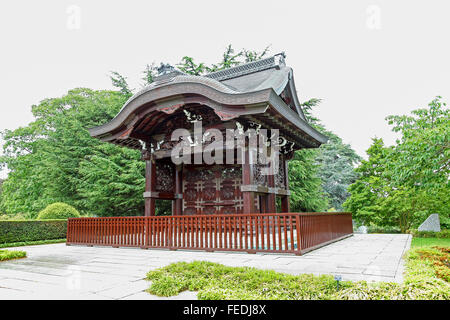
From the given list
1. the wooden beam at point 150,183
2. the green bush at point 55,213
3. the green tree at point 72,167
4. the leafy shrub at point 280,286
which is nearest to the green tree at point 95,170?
the green tree at point 72,167

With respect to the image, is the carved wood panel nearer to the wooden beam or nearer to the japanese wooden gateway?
the japanese wooden gateway

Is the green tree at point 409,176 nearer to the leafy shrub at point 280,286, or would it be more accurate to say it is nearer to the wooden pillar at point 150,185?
the leafy shrub at point 280,286

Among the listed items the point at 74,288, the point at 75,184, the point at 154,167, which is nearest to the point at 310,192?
the point at 154,167

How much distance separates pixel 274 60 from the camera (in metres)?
10.1

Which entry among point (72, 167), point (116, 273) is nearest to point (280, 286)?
point (116, 273)

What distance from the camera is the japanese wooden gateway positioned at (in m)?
6.20

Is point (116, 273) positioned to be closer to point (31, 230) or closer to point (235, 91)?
point (235, 91)

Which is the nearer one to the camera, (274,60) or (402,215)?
(274,60)

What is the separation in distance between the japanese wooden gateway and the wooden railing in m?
0.02

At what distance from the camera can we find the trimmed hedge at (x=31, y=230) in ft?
30.8

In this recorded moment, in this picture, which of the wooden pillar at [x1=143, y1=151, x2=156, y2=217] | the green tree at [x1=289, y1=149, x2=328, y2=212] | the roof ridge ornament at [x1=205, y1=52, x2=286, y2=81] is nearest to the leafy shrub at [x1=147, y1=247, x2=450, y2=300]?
the wooden pillar at [x1=143, y1=151, x2=156, y2=217]

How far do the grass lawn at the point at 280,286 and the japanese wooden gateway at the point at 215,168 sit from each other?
7.10 ft
